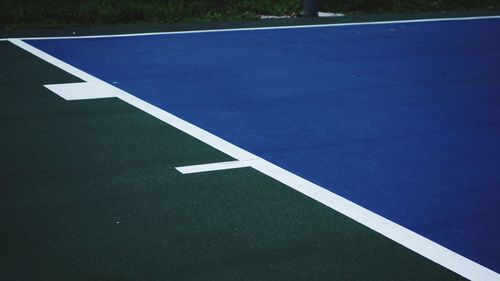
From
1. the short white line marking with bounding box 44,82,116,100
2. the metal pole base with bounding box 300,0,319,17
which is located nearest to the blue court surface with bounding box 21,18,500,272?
the short white line marking with bounding box 44,82,116,100

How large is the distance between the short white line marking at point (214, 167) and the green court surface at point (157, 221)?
98 mm

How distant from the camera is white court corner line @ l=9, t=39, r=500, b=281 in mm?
4398

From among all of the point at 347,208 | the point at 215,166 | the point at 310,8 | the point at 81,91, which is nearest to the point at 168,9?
the point at 310,8

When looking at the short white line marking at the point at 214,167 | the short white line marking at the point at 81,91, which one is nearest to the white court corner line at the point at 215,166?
the short white line marking at the point at 214,167

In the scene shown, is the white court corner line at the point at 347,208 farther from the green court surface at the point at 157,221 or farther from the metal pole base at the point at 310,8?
the metal pole base at the point at 310,8

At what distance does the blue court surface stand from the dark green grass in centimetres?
212

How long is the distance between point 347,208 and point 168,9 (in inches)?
441

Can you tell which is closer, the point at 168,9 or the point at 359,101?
the point at 359,101

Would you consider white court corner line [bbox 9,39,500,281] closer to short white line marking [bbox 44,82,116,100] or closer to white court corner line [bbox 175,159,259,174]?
white court corner line [bbox 175,159,259,174]

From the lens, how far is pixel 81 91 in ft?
28.9

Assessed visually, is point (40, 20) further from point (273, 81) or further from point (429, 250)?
point (429, 250)

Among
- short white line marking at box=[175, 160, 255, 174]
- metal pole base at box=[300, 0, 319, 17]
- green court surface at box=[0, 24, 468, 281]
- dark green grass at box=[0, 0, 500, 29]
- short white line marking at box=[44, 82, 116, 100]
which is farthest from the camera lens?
metal pole base at box=[300, 0, 319, 17]

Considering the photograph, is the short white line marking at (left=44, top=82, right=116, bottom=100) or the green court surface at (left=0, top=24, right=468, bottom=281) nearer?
the green court surface at (left=0, top=24, right=468, bottom=281)

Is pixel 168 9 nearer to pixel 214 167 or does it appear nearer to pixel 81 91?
pixel 81 91
